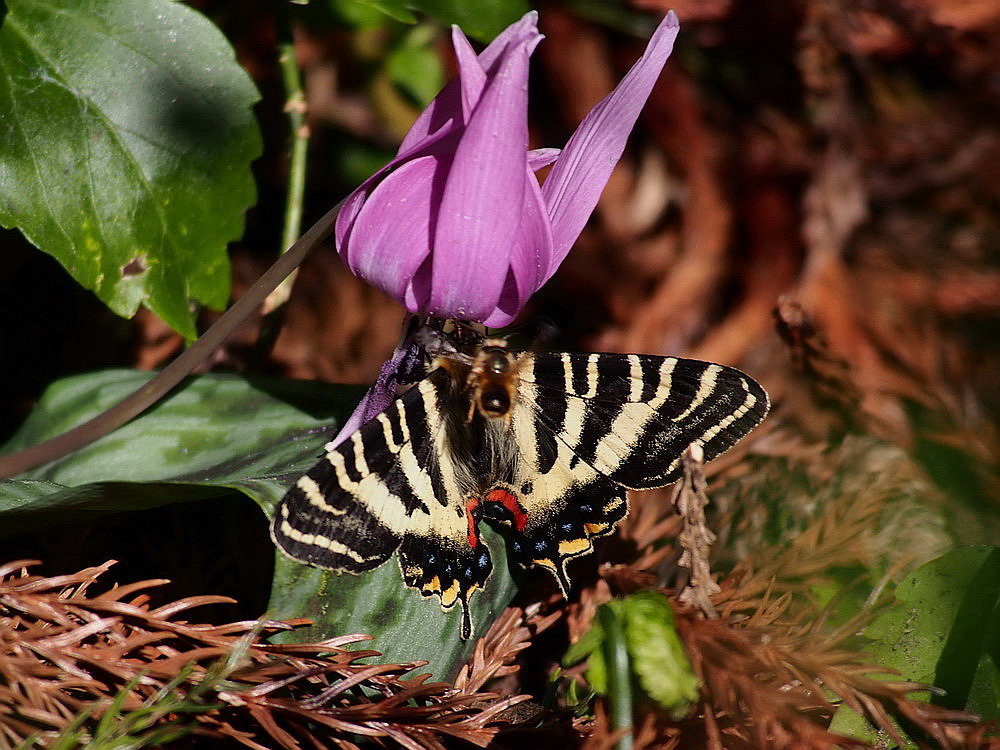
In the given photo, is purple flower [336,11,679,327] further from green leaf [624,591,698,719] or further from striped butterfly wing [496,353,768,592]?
green leaf [624,591,698,719]

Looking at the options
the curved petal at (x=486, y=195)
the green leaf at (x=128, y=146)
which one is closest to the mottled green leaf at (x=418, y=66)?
the green leaf at (x=128, y=146)

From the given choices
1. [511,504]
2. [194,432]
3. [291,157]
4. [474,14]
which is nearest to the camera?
[511,504]

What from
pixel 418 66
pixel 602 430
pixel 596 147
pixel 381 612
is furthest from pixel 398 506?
pixel 418 66

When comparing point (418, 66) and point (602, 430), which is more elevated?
point (418, 66)

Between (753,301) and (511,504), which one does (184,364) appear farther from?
(753,301)

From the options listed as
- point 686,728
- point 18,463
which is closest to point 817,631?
point 686,728

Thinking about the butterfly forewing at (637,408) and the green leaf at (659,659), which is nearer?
the green leaf at (659,659)

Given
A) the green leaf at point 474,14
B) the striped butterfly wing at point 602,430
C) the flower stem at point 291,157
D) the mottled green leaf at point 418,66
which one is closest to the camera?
the striped butterfly wing at point 602,430

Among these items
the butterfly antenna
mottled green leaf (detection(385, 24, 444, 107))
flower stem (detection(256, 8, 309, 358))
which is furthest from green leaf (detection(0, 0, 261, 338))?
mottled green leaf (detection(385, 24, 444, 107))

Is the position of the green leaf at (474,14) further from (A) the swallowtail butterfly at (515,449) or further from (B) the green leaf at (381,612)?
(B) the green leaf at (381,612)
